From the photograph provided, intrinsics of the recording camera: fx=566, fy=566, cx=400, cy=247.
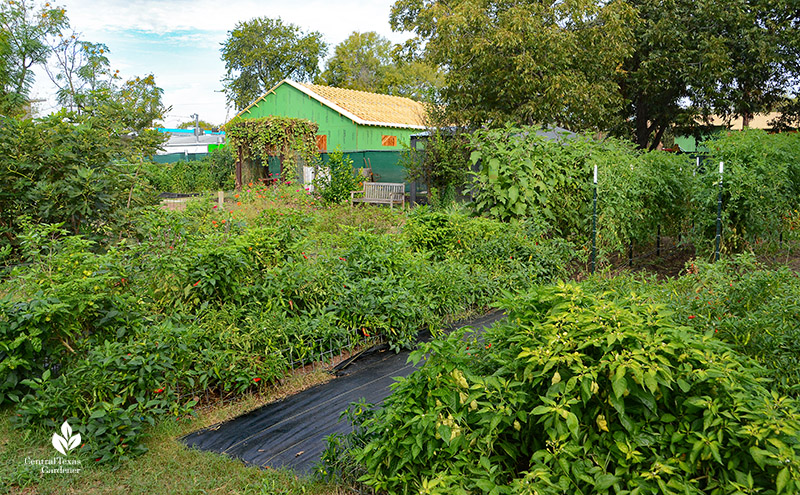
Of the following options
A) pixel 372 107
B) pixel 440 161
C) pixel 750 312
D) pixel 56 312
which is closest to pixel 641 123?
pixel 372 107

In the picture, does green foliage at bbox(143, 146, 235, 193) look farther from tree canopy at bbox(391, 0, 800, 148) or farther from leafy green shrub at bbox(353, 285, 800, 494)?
leafy green shrub at bbox(353, 285, 800, 494)

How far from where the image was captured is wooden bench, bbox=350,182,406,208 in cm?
1611

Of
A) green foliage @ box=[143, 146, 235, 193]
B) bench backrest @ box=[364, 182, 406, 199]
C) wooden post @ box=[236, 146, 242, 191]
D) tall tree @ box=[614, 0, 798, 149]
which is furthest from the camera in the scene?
green foliage @ box=[143, 146, 235, 193]

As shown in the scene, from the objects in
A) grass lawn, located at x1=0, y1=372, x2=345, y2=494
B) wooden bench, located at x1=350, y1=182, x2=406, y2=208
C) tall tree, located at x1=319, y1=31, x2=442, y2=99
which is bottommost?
grass lawn, located at x1=0, y1=372, x2=345, y2=494

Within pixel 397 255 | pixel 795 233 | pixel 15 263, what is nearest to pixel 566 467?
pixel 397 255

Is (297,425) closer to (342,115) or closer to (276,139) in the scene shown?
(276,139)

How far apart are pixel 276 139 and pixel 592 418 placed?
17276mm

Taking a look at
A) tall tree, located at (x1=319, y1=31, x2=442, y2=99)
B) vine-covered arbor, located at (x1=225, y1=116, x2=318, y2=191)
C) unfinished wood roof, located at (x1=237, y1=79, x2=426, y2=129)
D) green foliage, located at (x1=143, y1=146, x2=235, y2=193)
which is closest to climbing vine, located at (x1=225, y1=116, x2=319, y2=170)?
vine-covered arbor, located at (x1=225, y1=116, x2=318, y2=191)

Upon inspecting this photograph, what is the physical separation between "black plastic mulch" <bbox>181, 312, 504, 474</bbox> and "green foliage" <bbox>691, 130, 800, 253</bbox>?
209 inches

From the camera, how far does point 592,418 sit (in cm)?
247

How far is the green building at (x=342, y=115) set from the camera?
72.5ft

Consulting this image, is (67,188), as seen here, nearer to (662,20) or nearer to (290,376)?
(290,376)

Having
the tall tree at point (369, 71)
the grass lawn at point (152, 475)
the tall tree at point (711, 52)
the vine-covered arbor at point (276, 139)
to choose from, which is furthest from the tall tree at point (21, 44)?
the tall tree at point (369, 71)

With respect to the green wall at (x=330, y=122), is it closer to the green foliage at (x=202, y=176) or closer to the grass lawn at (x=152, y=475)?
the green foliage at (x=202, y=176)
